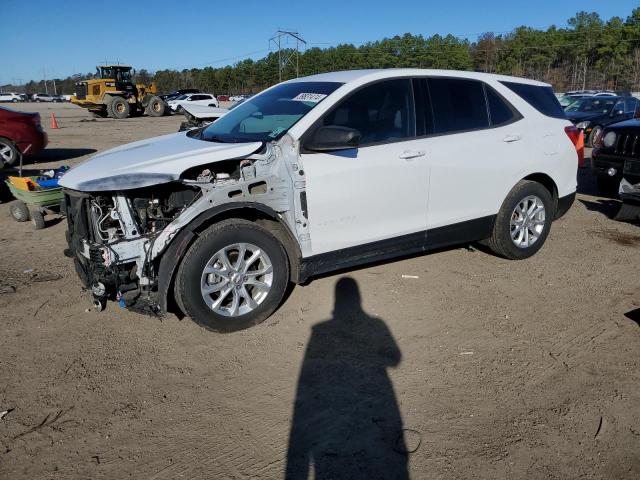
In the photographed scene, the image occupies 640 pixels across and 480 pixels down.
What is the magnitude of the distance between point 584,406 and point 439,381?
840mm

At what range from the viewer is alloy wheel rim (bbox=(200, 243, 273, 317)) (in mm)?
3820

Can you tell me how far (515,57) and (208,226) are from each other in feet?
261

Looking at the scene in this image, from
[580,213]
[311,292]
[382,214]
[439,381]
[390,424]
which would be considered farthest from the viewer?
[580,213]

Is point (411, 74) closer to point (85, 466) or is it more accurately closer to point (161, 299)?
point (161, 299)

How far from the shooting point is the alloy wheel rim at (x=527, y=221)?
17.5 feet

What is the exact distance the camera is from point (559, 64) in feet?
243

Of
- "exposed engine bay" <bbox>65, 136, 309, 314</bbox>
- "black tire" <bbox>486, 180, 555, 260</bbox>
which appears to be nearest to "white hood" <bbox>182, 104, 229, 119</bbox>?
"exposed engine bay" <bbox>65, 136, 309, 314</bbox>

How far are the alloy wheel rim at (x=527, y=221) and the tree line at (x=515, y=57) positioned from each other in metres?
53.4

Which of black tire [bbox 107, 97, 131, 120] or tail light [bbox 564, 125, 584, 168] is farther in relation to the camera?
black tire [bbox 107, 97, 131, 120]

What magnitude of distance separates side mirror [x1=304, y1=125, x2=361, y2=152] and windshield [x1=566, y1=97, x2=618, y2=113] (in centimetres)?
1408

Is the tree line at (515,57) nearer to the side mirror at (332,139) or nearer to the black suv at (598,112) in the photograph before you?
the black suv at (598,112)

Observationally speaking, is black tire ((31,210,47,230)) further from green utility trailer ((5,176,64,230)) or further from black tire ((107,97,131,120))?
black tire ((107,97,131,120))

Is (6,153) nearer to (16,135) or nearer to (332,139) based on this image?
(16,135)

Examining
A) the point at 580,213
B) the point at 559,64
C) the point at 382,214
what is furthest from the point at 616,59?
the point at 382,214
